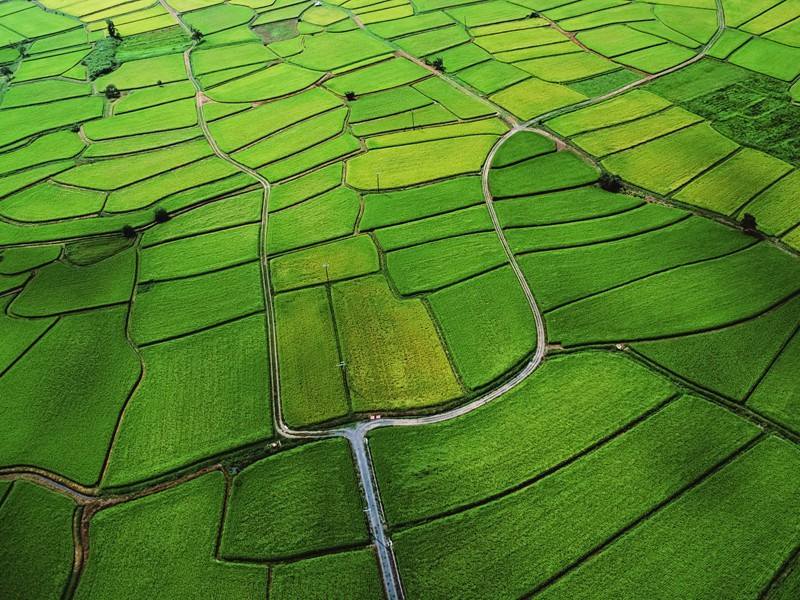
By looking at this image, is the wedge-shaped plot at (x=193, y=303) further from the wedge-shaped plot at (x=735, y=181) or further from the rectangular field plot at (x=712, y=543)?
the wedge-shaped plot at (x=735, y=181)

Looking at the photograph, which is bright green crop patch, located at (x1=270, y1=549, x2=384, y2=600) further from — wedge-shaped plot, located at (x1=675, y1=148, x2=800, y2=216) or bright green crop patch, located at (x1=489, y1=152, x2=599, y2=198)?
wedge-shaped plot, located at (x1=675, y1=148, x2=800, y2=216)

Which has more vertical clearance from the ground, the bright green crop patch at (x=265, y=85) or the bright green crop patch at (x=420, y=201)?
the bright green crop patch at (x=265, y=85)

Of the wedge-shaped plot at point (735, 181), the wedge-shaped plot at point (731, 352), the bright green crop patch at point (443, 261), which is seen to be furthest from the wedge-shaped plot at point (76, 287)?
the wedge-shaped plot at point (735, 181)

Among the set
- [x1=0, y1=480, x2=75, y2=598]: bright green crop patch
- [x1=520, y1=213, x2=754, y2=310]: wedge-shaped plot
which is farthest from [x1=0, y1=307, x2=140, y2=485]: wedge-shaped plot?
[x1=520, y1=213, x2=754, y2=310]: wedge-shaped plot

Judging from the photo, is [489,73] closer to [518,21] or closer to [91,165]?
[518,21]

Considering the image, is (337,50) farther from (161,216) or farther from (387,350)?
(387,350)

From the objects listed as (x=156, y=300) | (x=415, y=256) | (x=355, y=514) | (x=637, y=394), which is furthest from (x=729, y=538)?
(x=156, y=300)
